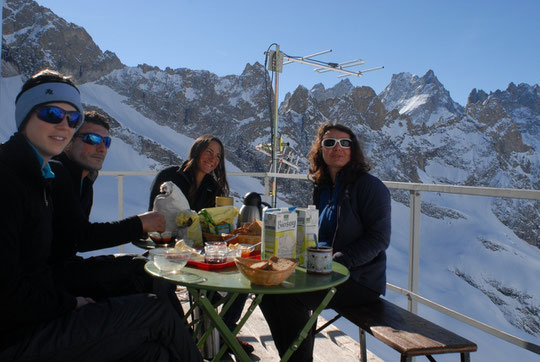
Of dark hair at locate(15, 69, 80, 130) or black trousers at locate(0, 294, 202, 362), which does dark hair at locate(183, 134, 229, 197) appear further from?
black trousers at locate(0, 294, 202, 362)

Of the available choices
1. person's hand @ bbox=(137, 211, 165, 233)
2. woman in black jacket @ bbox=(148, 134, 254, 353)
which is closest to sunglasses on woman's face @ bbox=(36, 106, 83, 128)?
person's hand @ bbox=(137, 211, 165, 233)

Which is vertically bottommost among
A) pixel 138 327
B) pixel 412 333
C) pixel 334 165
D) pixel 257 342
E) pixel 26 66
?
pixel 257 342

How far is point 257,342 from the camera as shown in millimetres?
1883

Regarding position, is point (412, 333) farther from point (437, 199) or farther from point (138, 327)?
point (437, 199)

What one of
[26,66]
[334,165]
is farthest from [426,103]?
[334,165]

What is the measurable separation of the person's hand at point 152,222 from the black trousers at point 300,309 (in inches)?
17.8

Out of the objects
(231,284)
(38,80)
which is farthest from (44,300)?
(38,80)

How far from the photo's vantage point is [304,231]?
113 cm

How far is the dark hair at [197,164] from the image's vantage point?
79.7 inches

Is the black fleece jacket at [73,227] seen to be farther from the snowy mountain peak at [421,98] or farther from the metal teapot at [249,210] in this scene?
the snowy mountain peak at [421,98]

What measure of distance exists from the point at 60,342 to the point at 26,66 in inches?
2804

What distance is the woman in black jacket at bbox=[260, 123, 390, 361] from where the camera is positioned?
4.39 feet

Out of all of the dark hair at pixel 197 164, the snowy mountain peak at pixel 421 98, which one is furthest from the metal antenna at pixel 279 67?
the snowy mountain peak at pixel 421 98

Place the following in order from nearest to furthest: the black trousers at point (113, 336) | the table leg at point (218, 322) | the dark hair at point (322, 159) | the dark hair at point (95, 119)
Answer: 1. the black trousers at point (113, 336)
2. the table leg at point (218, 322)
3. the dark hair at point (322, 159)
4. the dark hair at point (95, 119)
